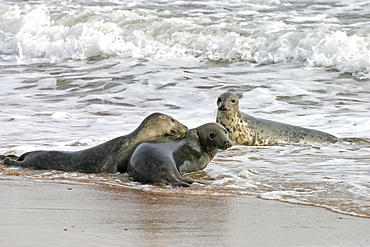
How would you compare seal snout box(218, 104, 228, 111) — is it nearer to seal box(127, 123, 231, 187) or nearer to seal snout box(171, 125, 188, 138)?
seal box(127, 123, 231, 187)

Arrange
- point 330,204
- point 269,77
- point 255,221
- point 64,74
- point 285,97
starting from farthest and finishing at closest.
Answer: point 64,74 < point 269,77 < point 285,97 < point 330,204 < point 255,221

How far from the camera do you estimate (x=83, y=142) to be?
24.0 feet

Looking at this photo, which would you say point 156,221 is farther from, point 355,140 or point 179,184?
point 355,140

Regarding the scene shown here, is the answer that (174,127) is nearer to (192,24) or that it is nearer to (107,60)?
(107,60)

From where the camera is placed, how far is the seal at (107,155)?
19.0 ft

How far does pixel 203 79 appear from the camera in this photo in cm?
1212

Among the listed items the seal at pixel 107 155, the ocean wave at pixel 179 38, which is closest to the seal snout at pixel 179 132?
the seal at pixel 107 155

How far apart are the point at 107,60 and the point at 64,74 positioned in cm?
158

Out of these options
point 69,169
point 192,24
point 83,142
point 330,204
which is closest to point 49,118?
point 83,142

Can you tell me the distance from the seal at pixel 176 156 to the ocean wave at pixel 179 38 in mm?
6611

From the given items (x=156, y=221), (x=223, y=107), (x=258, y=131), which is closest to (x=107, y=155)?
(x=156, y=221)

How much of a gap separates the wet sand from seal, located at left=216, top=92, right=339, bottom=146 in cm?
321

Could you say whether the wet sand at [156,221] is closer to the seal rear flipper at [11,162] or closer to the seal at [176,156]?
the seal at [176,156]

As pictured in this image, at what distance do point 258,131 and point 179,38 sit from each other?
25.5 feet
